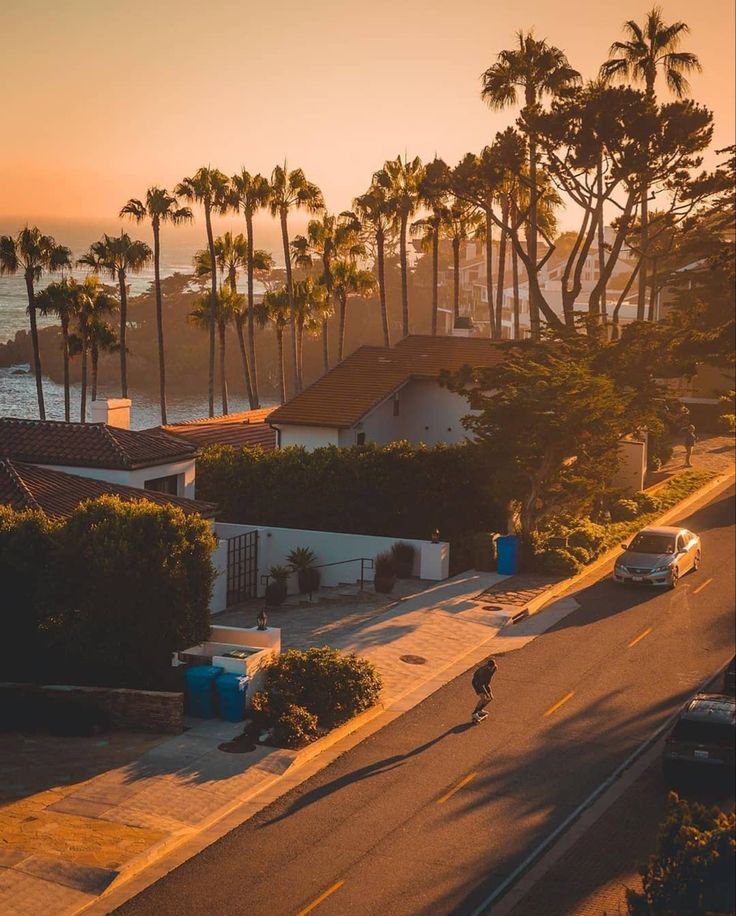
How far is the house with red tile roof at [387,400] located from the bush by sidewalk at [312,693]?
78.7 feet

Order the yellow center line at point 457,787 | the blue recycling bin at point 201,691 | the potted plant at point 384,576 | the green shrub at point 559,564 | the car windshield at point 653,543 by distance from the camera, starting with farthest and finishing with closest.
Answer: the green shrub at point 559,564, the car windshield at point 653,543, the potted plant at point 384,576, the blue recycling bin at point 201,691, the yellow center line at point 457,787

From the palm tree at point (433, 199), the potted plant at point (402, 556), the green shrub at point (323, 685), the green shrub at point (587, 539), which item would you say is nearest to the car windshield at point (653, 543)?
the green shrub at point (587, 539)

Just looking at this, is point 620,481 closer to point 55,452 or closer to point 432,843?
point 55,452

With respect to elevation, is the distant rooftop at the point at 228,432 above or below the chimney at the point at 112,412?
below

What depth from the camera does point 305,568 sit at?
4041 cm

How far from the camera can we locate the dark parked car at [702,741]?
22.1 m

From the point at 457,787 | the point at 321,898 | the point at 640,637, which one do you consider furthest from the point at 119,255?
the point at 321,898

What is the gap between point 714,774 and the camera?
22078mm

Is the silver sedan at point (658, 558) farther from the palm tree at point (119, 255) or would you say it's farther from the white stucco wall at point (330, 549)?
the palm tree at point (119, 255)

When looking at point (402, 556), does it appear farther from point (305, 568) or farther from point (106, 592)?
point (106, 592)

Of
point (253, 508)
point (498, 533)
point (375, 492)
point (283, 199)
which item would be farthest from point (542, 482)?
point (283, 199)

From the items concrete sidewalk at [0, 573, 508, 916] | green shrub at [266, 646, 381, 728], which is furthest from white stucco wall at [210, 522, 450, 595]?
green shrub at [266, 646, 381, 728]

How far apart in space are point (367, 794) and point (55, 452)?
19.3 meters

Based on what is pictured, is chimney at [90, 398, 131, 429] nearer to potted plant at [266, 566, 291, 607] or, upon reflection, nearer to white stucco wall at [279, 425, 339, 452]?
potted plant at [266, 566, 291, 607]
